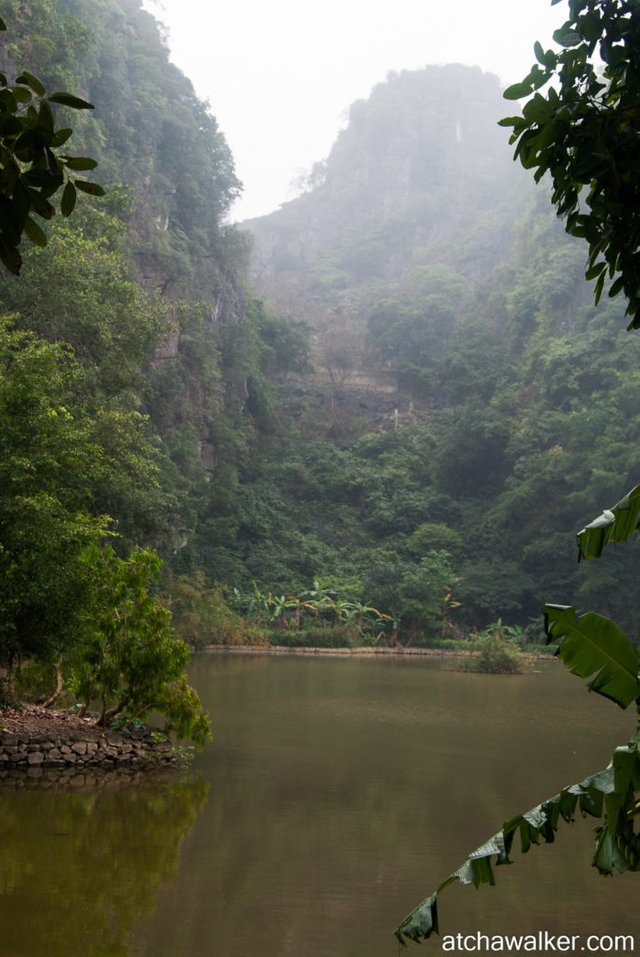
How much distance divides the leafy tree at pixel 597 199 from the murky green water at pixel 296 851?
2.44m

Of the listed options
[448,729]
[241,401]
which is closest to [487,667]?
[448,729]

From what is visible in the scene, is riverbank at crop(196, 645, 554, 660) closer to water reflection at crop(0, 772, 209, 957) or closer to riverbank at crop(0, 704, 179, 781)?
riverbank at crop(0, 704, 179, 781)

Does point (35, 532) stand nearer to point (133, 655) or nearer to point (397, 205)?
point (133, 655)

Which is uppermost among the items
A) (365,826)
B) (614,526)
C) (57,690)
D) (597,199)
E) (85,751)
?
(597,199)

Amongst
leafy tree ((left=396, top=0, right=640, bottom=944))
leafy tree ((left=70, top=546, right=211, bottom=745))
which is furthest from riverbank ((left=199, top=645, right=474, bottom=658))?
leafy tree ((left=396, top=0, right=640, bottom=944))

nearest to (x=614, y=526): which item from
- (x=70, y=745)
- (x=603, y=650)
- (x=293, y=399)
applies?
(x=603, y=650)

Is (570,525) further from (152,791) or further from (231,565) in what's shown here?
(152,791)

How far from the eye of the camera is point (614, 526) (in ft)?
8.87

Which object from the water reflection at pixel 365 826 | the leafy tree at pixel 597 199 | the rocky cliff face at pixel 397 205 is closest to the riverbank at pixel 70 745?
the water reflection at pixel 365 826

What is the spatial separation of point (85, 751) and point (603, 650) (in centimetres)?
670

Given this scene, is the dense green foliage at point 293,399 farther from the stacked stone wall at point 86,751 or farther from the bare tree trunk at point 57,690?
the stacked stone wall at point 86,751

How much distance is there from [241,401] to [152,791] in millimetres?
29280

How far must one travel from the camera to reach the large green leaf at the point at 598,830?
2.34m

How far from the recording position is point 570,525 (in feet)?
106
